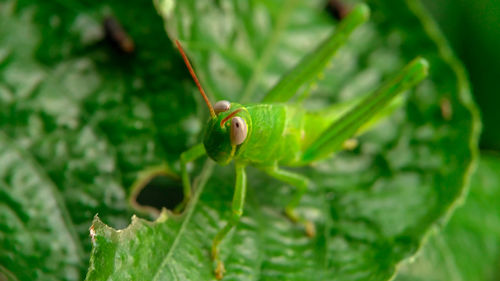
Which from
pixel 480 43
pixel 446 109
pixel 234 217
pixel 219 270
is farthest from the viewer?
pixel 480 43

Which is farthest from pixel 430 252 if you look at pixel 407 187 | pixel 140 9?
pixel 140 9

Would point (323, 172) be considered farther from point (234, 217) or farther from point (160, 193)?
point (160, 193)

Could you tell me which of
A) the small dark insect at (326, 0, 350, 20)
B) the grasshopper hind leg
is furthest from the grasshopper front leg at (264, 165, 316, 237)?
the small dark insect at (326, 0, 350, 20)

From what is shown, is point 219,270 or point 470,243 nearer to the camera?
point 219,270

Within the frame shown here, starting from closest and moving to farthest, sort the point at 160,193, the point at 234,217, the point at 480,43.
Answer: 1. the point at 234,217
2. the point at 160,193
3. the point at 480,43

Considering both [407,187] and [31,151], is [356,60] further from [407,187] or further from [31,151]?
[31,151]

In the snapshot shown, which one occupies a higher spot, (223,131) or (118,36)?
(118,36)

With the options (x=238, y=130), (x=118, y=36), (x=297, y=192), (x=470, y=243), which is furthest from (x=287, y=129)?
(x=470, y=243)

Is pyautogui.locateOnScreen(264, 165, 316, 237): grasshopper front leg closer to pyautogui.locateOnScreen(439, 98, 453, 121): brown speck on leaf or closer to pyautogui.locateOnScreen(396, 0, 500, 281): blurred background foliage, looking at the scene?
pyautogui.locateOnScreen(396, 0, 500, 281): blurred background foliage

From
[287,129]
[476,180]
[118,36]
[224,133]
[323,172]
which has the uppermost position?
[118,36]
